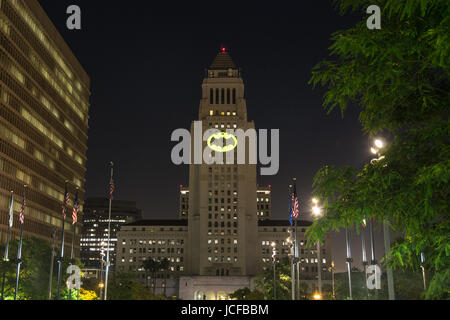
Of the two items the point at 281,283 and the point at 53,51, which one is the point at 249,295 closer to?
the point at 281,283

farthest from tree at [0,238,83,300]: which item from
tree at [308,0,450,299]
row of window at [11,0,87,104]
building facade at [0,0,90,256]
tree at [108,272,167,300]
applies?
tree at [308,0,450,299]

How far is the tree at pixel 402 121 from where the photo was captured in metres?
12.1

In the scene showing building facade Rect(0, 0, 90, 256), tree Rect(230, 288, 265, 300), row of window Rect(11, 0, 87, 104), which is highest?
row of window Rect(11, 0, 87, 104)

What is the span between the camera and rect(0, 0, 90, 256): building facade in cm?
11431

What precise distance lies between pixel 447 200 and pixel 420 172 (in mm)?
1588

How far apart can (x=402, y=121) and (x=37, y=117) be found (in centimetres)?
13107

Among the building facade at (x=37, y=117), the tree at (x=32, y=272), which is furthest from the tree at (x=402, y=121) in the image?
the building facade at (x=37, y=117)

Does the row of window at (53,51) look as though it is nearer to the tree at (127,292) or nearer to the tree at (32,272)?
the tree at (32,272)

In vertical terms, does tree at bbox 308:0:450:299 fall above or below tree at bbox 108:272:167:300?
above

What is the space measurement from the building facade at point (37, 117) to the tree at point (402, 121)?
10683cm

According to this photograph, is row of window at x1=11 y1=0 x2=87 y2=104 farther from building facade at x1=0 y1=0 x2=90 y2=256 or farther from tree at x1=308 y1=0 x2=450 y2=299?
tree at x1=308 y1=0 x2=450 y2=299

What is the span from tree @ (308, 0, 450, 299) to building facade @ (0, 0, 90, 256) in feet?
351
